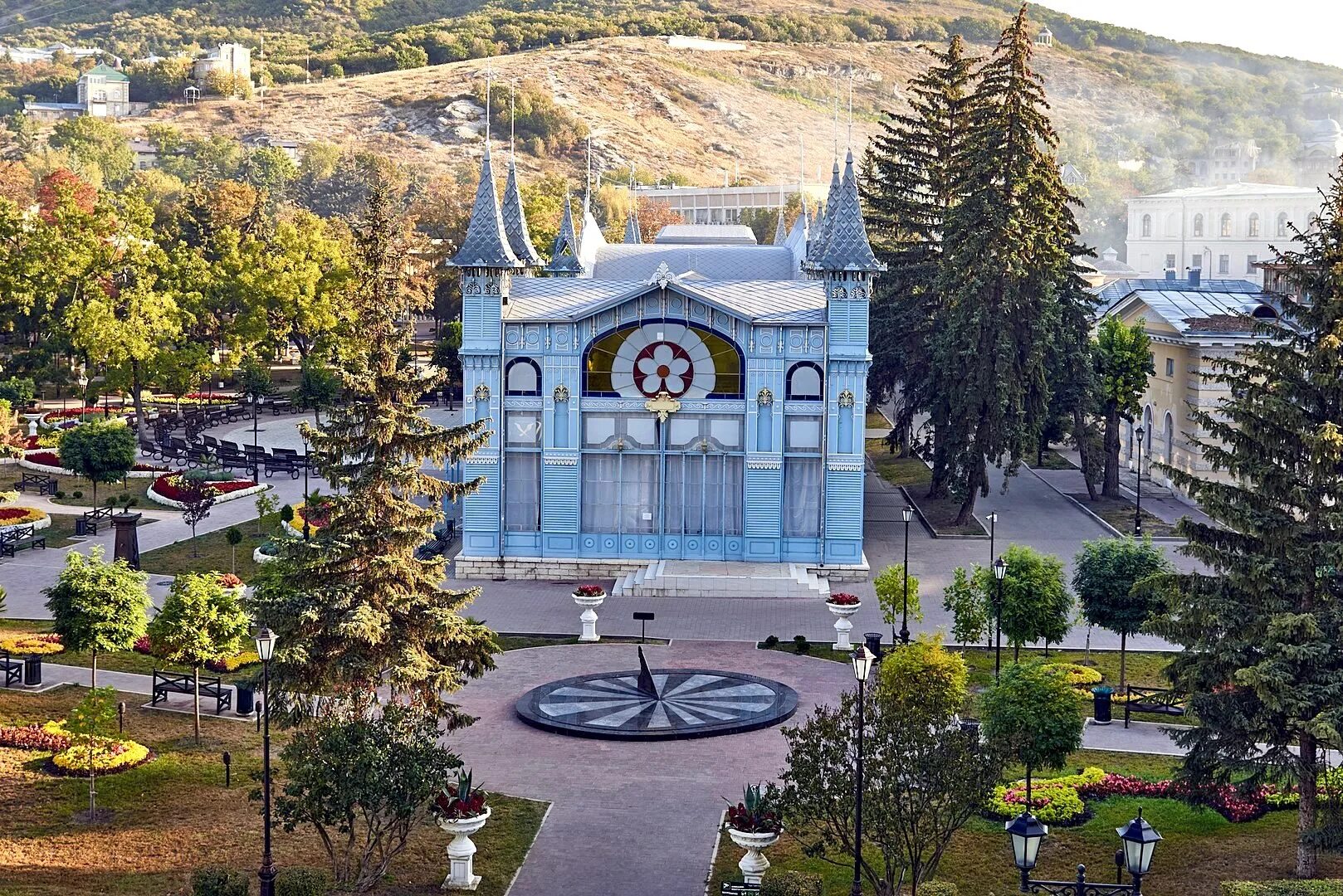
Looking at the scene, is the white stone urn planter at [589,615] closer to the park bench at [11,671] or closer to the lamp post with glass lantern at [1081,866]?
the park bench at [11,671]

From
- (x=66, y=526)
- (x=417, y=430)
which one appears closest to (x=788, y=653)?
(x=417, y=430)

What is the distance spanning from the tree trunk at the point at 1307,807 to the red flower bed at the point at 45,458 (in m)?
50.6

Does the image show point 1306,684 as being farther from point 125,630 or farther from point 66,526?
point 66,526

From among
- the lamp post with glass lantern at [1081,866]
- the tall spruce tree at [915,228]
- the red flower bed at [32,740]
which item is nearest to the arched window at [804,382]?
the tall spruce tree at [915,228]

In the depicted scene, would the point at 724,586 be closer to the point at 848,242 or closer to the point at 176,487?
the point at 848,242

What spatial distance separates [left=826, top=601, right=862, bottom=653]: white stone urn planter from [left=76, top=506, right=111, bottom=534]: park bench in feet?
81.5

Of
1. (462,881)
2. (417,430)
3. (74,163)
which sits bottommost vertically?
(462,881)

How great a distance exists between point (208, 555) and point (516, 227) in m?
13.9

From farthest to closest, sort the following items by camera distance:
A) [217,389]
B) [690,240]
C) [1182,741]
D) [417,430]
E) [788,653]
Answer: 1. [217,389]
2. [690,240]
3. [788,653]
4. [417,430]
5. [1182,741]

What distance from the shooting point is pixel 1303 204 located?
475 feet

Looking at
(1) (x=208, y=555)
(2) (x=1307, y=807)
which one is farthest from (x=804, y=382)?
(2) (x=1307, y=807)

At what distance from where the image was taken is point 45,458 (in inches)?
2564

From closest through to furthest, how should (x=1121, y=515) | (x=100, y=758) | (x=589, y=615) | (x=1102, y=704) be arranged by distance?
(x=100, y=758)
(x=1102, y=704)
(x=589, y=615)
(x=1121, y=515)

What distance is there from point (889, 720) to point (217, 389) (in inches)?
2873
